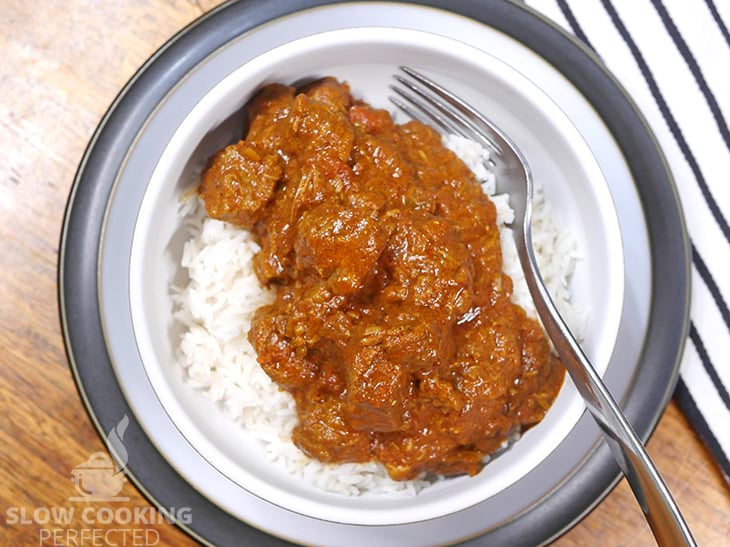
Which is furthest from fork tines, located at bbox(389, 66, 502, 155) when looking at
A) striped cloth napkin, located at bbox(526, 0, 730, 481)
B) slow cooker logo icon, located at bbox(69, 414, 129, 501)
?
slow cooker logo icon, located at bbox(69, 414, 129, 501)

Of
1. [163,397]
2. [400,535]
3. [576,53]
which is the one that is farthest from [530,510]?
[576,53]

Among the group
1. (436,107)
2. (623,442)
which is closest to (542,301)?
(623,442)

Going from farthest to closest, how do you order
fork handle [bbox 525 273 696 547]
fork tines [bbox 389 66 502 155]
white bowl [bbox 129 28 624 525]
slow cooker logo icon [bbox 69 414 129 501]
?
slow cooker logo icon [bbox 69 414 129 501], fork tines [bbox 389 66 502 155], white bowl [bbox 129 28 624 525], fork handle [bbox 525 273 696 547]

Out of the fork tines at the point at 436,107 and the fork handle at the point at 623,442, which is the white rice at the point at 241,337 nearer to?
the fork tines at the point at 436,107

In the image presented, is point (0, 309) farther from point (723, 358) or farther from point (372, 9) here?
point (723, 358)

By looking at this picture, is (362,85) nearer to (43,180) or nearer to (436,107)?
(436,107)

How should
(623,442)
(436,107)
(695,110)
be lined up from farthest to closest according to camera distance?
(695,110), (436,107), (623,442)

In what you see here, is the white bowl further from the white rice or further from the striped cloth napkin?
the striped cloth napkin
